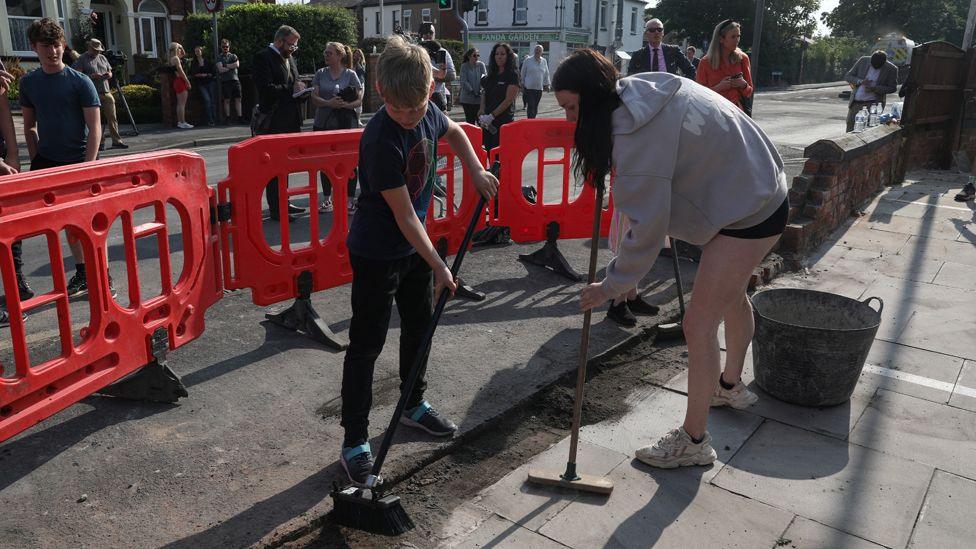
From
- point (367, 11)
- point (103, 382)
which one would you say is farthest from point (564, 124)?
point (367, 11)

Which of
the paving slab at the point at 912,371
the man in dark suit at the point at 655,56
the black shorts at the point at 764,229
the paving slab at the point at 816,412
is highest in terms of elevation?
the man in dark suit at the point at 655,56

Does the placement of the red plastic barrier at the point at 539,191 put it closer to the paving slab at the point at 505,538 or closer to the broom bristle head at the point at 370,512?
the paving slab at the point at 505,538

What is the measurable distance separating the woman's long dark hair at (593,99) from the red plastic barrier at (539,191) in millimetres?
3070

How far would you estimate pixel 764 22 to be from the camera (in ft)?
181

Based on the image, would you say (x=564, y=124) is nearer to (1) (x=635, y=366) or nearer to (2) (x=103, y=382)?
(1) (x=635, y=366)

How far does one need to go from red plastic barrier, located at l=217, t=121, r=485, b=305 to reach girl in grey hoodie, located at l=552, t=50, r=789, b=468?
2095 mm

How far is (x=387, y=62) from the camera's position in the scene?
9.07ft

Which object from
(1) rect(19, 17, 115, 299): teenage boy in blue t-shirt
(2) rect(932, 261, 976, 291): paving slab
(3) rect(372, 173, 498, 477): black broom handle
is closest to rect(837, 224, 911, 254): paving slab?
(2) rect(932, 261, 976, 291): paving slab

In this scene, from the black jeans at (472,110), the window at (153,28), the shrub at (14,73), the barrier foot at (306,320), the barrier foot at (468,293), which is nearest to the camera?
the barrier foot at (306,320)

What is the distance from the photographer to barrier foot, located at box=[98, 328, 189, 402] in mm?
3785

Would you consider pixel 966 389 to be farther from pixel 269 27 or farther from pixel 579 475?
pixel 269 27

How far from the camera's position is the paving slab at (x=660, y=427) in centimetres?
362

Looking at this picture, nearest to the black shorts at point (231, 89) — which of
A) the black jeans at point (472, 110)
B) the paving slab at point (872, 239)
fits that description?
the black jeans at point (472, 110)

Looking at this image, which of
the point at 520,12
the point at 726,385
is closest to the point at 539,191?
the point at 726,385
